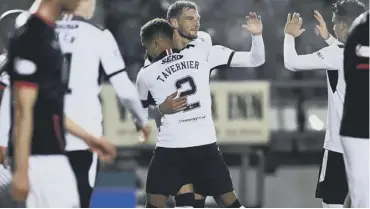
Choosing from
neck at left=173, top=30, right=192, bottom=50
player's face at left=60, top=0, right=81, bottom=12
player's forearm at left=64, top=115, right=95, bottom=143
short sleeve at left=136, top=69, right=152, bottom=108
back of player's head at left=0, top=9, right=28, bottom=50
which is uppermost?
player's face at left=60, top=0, right=81, bottom=12

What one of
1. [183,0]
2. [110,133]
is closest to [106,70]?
[183,0]

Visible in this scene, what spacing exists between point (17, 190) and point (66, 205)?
0.99 ft

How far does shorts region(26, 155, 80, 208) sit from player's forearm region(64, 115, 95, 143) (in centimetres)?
16

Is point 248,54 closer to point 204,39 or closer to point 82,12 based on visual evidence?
point 204,39

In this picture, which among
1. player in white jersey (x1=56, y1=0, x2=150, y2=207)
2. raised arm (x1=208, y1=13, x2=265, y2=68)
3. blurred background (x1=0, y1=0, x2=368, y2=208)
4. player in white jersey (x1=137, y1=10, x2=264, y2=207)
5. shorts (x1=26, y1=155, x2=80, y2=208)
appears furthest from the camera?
blurred background (x1=0, y1=0, x2=368, y2=208)

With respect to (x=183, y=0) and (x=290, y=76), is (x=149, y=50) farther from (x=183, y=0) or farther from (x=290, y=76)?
(x=290, y=76)

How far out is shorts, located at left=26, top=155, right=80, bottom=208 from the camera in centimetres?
425

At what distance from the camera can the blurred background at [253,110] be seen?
28.2ft

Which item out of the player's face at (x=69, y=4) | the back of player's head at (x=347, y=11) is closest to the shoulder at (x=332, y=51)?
the back of player's head at (x=347, y=11)

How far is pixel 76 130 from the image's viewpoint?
175 inches

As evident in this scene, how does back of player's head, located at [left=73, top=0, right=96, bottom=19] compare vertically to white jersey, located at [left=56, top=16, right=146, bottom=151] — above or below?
above

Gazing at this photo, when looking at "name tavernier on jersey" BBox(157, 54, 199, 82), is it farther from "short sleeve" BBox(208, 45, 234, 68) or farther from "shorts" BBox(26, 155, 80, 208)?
"shorts" BBox(26, 155, 80, 208)

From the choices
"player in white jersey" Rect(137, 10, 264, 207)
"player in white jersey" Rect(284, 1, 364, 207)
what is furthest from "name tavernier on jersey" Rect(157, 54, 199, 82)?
"player in white jersey" Rect(284, 1, 364, 207)

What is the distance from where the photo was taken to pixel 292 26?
17.7 feet
